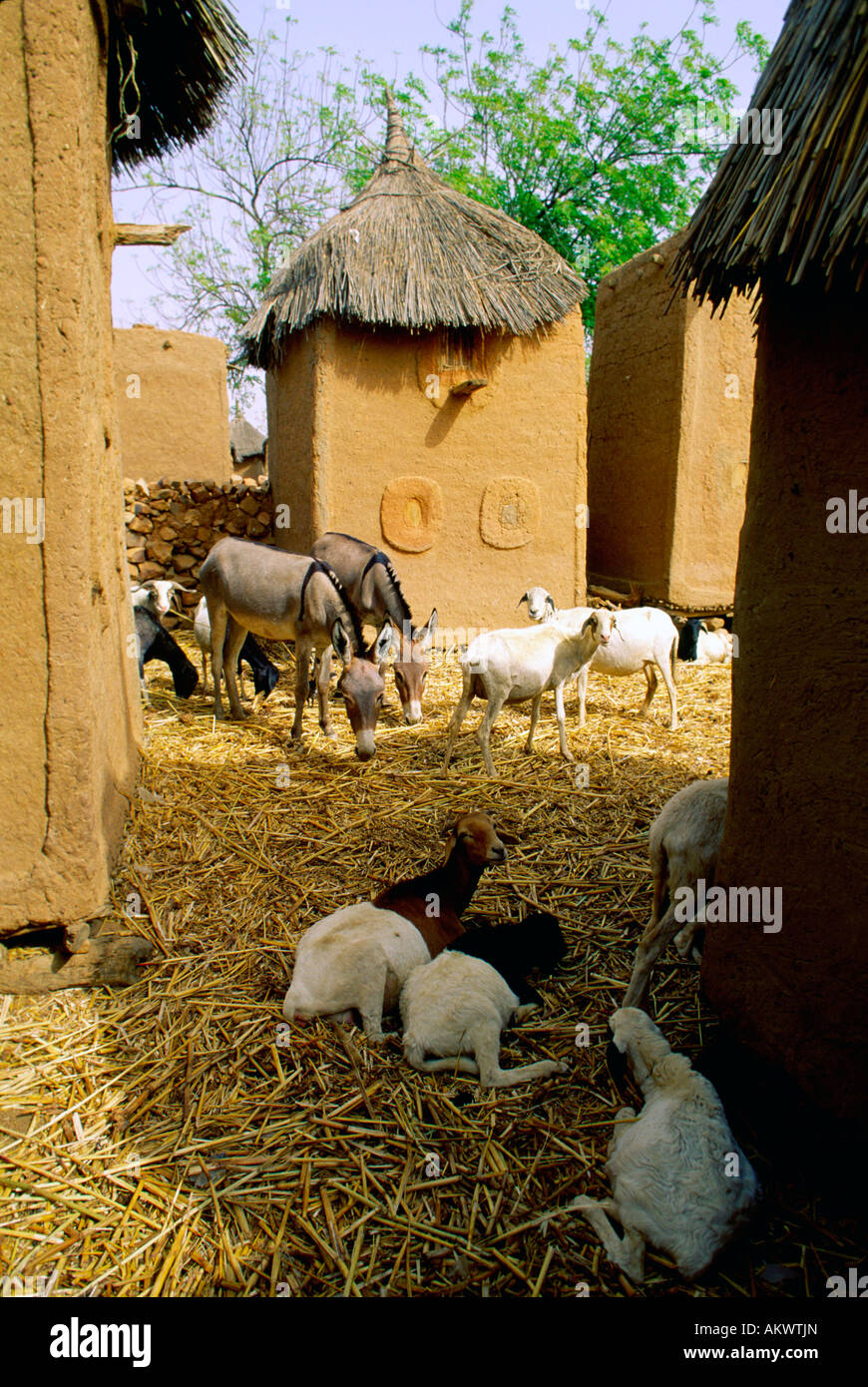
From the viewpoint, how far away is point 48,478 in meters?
3.26

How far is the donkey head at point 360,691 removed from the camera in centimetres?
592

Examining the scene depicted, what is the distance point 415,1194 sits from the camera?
2.53 metres

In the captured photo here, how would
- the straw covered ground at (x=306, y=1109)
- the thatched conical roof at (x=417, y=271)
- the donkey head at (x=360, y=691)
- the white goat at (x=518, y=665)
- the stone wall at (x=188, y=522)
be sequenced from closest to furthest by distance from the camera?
the straw covered ground at (x=306, y=1109) < the white goat at (x=518, y=665) < the donkey head at (x=360, y=691) < the thatched conical roof at (x=417, y=271) < the stone wall at (x=188, y=522)

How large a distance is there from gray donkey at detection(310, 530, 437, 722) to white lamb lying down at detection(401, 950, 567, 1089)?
380cm

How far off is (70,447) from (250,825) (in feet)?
8.19

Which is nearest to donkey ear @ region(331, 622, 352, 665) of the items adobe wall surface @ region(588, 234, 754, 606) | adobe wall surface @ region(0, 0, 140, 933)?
adobe wall surface @ region(0, 0, 140, 933)

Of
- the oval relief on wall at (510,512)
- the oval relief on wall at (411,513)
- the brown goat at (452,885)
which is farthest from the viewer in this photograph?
the oval relief on wall at (510,512)

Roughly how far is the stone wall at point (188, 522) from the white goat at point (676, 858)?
33.9ft

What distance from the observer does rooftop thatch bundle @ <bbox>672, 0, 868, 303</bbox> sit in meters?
2.19

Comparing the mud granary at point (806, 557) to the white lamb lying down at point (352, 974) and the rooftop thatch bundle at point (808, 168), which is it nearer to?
the rooftop thatch bundle at point (808, 168)

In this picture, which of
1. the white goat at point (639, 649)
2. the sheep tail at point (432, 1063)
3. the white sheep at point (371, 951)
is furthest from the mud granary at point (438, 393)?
the sheep tail at point (432, 1063)

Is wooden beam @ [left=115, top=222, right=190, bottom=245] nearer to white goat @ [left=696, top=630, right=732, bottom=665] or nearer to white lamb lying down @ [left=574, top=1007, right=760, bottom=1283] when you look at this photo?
white lamb lying down @ [left=574, top=1007, right=760, bottom=1283]

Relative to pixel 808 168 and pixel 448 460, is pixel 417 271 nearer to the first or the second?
pixel 448 460

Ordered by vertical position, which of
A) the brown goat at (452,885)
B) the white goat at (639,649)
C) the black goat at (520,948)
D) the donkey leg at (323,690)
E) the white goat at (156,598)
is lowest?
the black goat at (520,948)
